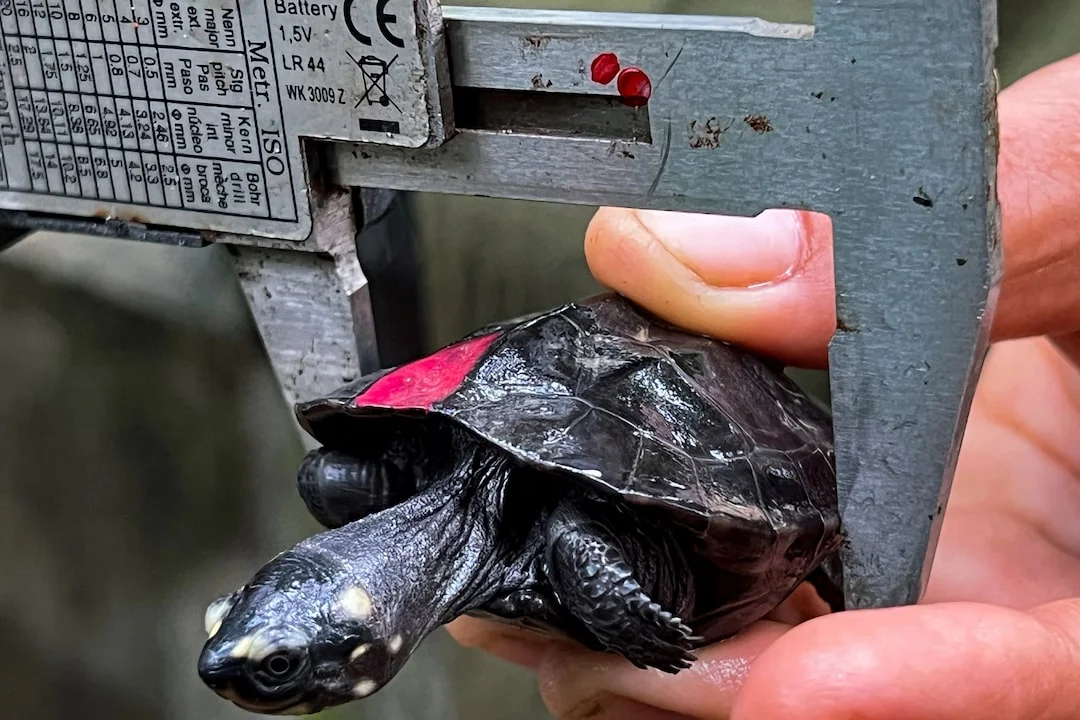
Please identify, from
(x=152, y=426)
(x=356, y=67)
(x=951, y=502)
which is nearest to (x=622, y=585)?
(x=356, y=67)

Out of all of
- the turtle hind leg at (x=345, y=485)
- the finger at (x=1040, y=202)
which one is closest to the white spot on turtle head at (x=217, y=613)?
the turtle hind leg at (x=345, y=485)

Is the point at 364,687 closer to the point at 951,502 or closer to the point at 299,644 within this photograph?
the point at 299,644

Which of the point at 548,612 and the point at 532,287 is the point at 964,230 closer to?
the point at 548,612

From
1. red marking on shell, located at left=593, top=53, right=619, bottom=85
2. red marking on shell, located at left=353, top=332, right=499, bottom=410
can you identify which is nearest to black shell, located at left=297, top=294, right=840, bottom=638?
red marking on shell, located at left=353, top=332, right=499, bottom=410

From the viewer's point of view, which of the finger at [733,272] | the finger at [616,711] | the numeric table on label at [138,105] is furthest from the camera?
the finger at [616,711]

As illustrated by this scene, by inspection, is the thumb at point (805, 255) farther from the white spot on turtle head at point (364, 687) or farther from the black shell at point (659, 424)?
the white spot on turtle head at point (364, 687)

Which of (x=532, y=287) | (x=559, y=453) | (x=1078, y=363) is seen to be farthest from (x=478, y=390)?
(x=1078, y=363)

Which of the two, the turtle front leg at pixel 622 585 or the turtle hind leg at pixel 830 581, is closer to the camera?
the turtle front leg at pixel 622 585
